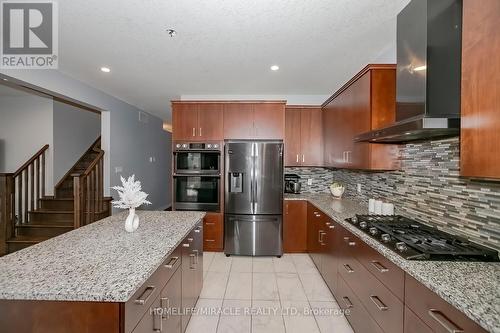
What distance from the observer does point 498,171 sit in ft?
3.37

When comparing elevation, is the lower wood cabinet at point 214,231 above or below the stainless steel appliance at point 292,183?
below

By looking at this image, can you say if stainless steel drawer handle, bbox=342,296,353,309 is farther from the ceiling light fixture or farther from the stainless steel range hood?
the ceiling light fixture

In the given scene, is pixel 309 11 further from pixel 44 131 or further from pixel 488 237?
pixel 44 131

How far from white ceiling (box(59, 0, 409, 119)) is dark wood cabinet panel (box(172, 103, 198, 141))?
1.08 ft

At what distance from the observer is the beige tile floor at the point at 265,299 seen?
6.89ft

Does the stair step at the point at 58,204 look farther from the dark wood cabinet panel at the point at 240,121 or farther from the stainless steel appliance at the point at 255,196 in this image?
the dark wood cabinet panel at the point at 240,121

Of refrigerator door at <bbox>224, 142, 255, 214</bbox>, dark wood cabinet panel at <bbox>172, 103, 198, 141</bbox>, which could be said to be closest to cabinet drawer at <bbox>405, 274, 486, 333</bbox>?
refrigerator door at <bbox>224, 142, 255, 214</bbox>

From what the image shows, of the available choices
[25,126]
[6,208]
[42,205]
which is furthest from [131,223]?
[25,126]

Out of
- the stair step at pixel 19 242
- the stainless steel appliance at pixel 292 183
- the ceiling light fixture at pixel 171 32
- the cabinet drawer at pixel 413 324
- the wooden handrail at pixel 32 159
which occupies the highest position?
the ceiling light fixture at pixel 171 32

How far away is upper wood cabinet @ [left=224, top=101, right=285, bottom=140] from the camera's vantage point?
12.2ft

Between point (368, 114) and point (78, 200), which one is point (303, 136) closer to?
point (368, 114)

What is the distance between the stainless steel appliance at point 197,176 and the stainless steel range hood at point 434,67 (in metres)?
2.51

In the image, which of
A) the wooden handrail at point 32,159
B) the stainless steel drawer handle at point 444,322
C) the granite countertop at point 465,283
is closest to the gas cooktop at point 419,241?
the granite countertop at point 465,283

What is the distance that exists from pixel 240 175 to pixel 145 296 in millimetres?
2507
